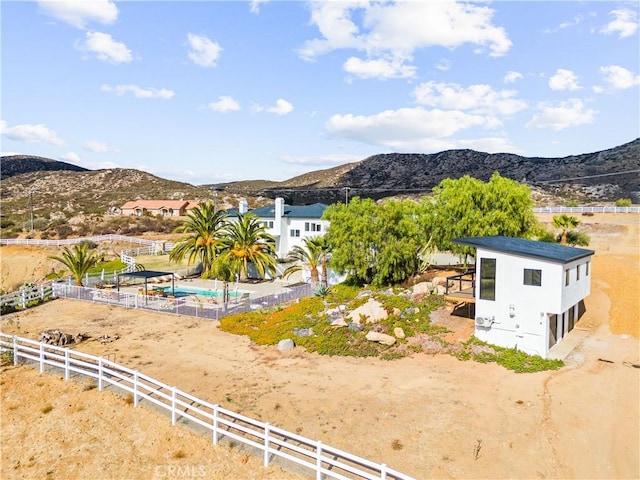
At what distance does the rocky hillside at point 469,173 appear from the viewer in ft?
327

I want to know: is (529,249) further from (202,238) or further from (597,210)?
(597,210)

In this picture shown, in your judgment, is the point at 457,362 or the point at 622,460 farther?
the point at 457,362

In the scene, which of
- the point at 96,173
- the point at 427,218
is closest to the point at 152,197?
the point at 96,173

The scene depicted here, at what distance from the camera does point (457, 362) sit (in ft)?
64.6

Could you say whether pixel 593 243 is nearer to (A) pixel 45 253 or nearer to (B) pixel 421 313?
(B) pixel 421 313

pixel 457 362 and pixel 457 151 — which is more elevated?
pixel 457 151

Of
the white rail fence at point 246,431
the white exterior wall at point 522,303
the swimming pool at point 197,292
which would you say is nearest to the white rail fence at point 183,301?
the swimming pool at point 197,292

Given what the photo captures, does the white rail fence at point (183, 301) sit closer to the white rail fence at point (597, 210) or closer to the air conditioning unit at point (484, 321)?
the air conditioning unit at point (484, 321)

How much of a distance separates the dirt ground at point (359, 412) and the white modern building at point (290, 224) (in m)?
22.0

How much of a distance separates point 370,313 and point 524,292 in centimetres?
798

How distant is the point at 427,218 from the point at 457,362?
1609 centimetres

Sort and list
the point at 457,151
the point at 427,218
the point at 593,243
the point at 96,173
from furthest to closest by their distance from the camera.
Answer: the point at 457,151 → the point at 96,173 → the point at 593,243 → the point at 427,218

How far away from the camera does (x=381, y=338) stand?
2166cm

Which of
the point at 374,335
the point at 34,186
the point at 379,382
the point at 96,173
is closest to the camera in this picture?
the point at 379,382
